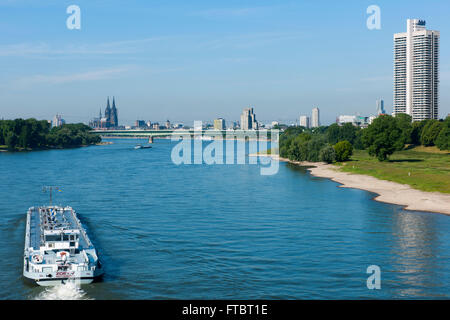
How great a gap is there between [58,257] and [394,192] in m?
43.3

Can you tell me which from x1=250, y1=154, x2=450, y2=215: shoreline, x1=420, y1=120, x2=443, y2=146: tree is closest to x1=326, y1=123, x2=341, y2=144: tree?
x1=420, y1=120, x2=443, y2=146: tree

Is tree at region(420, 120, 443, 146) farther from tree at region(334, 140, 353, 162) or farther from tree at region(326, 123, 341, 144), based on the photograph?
tree at region(334, 140, 353, 162)

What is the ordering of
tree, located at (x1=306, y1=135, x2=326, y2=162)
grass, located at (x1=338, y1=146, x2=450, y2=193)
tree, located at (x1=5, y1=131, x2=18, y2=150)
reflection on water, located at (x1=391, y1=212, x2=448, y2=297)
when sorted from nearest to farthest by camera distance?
reflection on water, located at (x1=391, y1=212, x2=448, y2=297), grass, located at (x1=338, y1=146, x2=450, y2=193), tree, located at (x1=306, y1=135, x2=326, y2=162), tree, located at (x1=5, y1=131, x2=18, y2=150)

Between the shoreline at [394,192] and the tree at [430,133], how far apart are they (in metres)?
50.9

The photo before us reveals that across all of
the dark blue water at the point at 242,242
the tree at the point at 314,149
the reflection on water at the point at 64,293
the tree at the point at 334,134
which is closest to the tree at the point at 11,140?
the tree at the point at 334,134

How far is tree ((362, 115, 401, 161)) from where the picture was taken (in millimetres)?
97125

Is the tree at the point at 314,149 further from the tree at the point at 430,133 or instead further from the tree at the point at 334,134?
the tree at the point at 430,133

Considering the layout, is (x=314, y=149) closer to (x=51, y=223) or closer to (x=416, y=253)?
(x=416, y=253)

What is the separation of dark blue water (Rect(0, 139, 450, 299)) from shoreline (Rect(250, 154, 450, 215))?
2290 mm

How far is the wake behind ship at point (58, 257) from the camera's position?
27.3 meters

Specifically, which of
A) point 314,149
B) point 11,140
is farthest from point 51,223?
point 11,140

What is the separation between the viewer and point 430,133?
128m
